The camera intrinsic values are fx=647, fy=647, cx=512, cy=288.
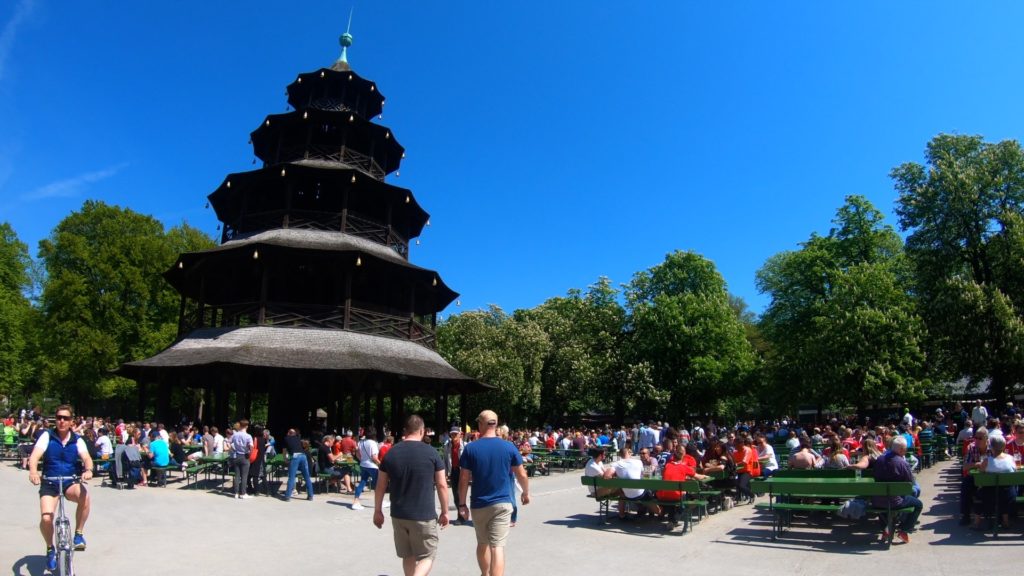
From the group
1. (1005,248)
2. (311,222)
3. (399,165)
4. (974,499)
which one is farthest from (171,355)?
(1005,248)

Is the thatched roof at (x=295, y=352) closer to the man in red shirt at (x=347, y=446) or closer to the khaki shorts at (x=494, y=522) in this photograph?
the man in red shirt at (x=347, y=446)

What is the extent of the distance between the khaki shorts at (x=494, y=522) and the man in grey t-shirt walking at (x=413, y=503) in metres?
0.66

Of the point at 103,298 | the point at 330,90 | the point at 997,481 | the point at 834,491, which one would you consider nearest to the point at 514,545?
the point at 834,491

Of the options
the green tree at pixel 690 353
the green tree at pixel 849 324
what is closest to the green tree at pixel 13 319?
the green tree at pixel 690 353

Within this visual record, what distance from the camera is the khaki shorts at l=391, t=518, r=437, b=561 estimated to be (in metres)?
5.59

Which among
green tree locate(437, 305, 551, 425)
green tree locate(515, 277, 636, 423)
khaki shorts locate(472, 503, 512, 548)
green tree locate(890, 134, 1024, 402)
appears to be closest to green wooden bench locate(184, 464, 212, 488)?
khaki shorts locate(472, 503, 512, 548)

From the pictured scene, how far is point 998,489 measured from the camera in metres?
9.27

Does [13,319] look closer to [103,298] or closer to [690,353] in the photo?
[103,298]

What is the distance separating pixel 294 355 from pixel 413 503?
51.2 feet

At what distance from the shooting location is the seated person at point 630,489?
36.1 feet

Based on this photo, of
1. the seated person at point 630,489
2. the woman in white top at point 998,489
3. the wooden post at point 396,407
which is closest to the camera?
the woman in white top at point 998,489

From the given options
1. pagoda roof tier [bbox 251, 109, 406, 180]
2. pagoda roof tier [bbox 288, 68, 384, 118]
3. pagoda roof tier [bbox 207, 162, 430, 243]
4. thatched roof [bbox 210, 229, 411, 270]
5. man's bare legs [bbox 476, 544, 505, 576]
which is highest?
pagoda roof tier [bbox 288, 68, 384, 118]

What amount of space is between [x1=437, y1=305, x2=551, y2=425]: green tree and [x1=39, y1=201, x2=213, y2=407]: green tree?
18.8m

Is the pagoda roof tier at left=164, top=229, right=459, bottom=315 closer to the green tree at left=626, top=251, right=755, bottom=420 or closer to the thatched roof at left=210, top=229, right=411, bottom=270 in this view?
the thatched roof at left=210, top=229, right=411, bottom=270
